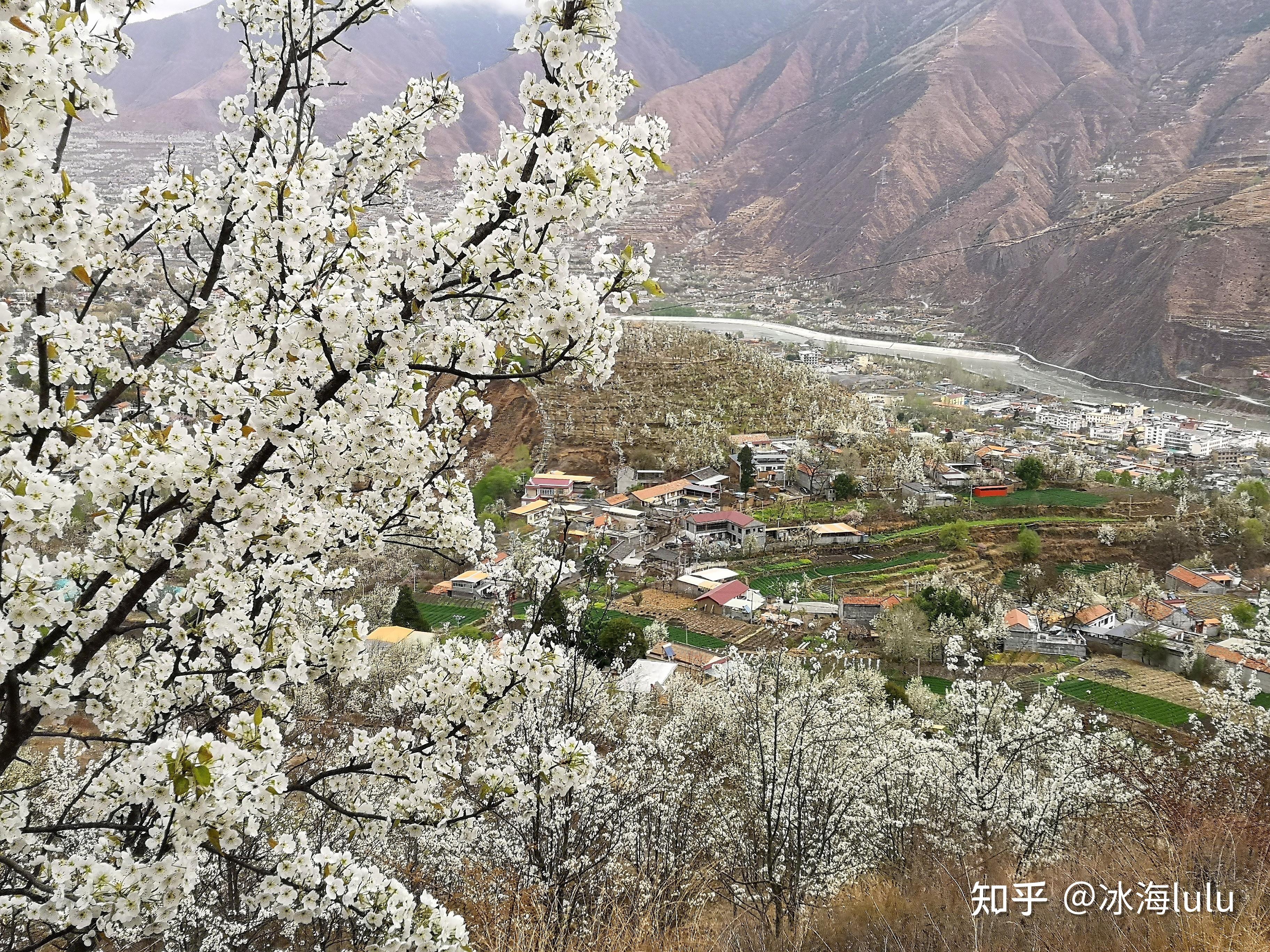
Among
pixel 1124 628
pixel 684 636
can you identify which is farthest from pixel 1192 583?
pixel 684 636

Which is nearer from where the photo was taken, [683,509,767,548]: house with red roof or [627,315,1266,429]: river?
[683,509,767,548]: house with red roof

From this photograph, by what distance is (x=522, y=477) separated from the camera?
39094 millimetres

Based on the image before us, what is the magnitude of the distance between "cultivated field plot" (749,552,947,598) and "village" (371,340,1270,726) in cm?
11

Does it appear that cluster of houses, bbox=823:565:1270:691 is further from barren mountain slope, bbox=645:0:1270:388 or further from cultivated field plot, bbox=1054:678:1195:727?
barren mountain slope, bbox=645:0:1270:388

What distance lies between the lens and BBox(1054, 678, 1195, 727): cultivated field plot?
798 inches

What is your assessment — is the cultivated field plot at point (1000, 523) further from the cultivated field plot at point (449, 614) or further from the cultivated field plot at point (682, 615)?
the cultivated field plot at point (449, 614)

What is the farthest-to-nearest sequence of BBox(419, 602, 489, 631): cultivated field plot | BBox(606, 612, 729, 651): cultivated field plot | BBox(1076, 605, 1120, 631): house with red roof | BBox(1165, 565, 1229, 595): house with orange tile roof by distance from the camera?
BBox(1165, 565, 1229, 595): house with orange tile roof < BBox(1076, 605, 1120, 631): house with red roof < BBox(419, 602, 489, 631): cultivated field plot < BBox(606, 612, 729, 651): cultivated field plot

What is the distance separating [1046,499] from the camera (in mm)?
39625

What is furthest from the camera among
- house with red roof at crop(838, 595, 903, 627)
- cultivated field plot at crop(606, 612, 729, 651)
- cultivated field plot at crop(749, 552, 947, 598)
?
cultivated field plot at crop(749, 552, 947, 598)

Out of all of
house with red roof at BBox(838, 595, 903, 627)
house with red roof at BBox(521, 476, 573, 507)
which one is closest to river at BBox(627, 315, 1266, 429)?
house with red roof at BBox(521, 476, 573, 507)

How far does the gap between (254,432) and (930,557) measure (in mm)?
34309

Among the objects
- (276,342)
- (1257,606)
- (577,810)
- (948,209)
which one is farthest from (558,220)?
(948,209)

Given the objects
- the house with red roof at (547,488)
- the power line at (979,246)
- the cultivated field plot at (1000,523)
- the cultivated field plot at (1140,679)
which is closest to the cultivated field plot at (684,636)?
the cultivated field plot at (1140,679)

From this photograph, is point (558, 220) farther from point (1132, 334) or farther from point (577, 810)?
point (1132, 334)
